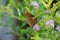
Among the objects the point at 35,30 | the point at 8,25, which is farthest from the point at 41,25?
the point at 8,25

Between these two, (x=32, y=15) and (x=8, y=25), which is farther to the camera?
(x=8, y=25)

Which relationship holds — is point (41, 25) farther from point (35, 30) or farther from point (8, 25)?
point (8, 25)

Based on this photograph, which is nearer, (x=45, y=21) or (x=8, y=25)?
(x=45, y=21)

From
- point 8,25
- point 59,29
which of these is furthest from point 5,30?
point 59,29

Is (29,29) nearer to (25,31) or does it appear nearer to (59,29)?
(25,31)

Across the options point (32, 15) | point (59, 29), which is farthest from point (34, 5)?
point (59, 29)

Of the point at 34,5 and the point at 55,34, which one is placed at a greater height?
A: the point at 34,5

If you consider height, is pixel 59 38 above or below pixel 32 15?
below

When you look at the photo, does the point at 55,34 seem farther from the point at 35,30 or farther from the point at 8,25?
the point at 8,25
